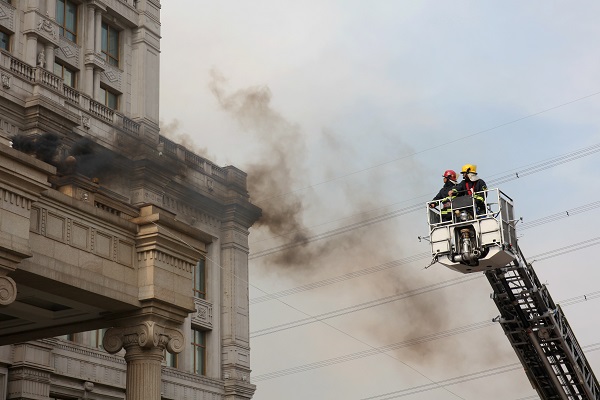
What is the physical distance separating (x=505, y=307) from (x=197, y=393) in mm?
19740

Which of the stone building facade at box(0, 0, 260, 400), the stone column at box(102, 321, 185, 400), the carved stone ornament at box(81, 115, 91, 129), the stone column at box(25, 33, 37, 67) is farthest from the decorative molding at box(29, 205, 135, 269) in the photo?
the stone column at box(25, 33, 37, 67)

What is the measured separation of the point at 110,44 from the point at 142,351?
27021mm

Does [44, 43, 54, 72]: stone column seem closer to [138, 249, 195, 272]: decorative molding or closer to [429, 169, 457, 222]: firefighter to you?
[138, 249, 195, 272]: decorative molding

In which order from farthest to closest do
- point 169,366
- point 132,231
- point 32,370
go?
point 169,366
point 32,370
point 132,231

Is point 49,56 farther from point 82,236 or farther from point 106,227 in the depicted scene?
point 82,236

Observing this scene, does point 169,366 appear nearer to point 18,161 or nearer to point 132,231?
point 132,231

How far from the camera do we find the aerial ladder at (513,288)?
89.9 feet

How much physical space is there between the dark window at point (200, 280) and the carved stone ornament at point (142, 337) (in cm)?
2107

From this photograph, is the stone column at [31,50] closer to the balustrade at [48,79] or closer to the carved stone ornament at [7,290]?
the balustrade at [48,79]

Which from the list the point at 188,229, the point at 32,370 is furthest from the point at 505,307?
the point at 32,370

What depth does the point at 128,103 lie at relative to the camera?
50000mm

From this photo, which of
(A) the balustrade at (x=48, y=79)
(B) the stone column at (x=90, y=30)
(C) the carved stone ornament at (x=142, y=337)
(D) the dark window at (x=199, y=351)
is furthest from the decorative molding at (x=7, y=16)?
(C) the carved stone ornament at (x=142, y=337)

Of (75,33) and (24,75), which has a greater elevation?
(75,33)

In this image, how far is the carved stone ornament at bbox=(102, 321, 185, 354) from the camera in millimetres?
26156
